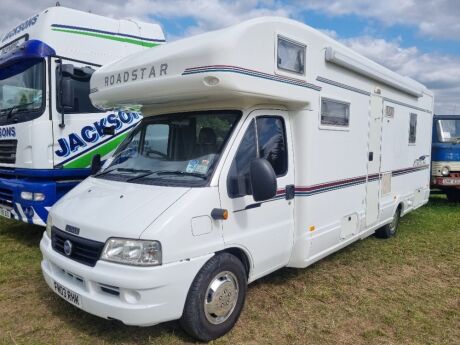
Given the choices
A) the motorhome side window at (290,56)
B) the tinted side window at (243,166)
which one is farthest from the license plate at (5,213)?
the motorhome side window at (290,56)

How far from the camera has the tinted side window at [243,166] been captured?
395 centimetres

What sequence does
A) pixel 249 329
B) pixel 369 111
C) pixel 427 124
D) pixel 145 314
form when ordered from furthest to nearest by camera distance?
1. pixel 427 124
2. pixel 369 111
3. pixel 249 329
4. pixel 145 314

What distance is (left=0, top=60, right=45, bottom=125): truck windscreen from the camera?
636 cm

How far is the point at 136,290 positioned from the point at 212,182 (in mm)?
1142

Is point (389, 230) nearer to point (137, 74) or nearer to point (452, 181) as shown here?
point (452, 181)

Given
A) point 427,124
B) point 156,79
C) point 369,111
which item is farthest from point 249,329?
point 427,124

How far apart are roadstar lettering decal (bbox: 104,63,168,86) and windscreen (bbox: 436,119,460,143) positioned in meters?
9.79

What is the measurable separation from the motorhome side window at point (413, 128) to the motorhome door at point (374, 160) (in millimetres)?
1718

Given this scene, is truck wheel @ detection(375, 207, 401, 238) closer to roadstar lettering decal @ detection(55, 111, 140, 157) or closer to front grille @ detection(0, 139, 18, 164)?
roadstar lettering decal @ detection(55, 111, 140, 157)

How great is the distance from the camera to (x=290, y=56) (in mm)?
4500

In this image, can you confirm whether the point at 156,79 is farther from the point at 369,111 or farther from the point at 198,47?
the point at 369,111

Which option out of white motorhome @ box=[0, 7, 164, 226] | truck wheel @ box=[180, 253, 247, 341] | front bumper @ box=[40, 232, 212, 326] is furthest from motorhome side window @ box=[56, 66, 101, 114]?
truck wheel @ box=[180, 253, 247, 341]

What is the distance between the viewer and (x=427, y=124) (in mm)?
8977

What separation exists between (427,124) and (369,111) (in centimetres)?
354
